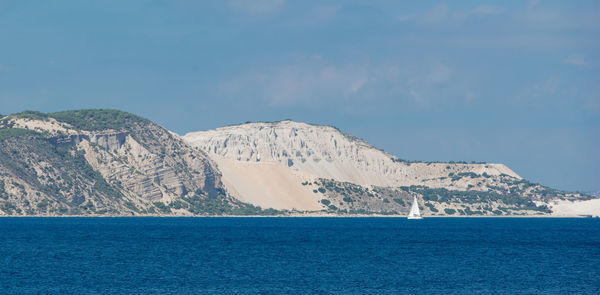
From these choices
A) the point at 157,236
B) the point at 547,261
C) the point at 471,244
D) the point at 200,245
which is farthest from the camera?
the point at 157,236

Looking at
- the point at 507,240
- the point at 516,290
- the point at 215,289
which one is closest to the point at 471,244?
the point at 507,240

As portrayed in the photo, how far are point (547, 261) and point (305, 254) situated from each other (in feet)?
93.3

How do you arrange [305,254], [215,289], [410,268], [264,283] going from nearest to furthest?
[215,289] < [264,283] < [410,268] < [305,254]

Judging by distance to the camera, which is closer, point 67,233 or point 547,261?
point 547,261

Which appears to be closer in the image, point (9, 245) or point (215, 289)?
point (215, 289)

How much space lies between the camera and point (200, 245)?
4754 inches

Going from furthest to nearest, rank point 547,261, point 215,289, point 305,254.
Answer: point 305,254 < point 547,261 < point 215,289

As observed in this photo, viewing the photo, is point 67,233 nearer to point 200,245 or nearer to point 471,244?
point 200,245

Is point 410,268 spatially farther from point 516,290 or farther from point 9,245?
point 9,245

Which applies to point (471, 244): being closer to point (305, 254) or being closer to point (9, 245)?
point (305, 254)

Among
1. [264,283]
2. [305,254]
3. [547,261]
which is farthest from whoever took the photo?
[305,254]

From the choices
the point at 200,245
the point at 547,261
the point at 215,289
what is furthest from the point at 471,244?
the point at 215,289

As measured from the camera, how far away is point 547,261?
Answer: 10088cm

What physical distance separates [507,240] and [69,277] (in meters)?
89.7
